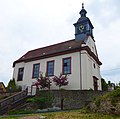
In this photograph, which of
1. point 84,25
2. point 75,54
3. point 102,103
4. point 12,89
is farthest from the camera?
point 84,25

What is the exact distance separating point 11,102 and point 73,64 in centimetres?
923

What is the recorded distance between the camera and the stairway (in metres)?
15.9

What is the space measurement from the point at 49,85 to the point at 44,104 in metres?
5.68

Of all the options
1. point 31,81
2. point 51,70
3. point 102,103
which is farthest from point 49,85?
point 102,103

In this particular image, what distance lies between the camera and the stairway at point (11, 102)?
52.2ft

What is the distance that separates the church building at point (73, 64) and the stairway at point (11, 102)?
5497 mm

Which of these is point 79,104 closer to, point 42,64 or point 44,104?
point 44,104

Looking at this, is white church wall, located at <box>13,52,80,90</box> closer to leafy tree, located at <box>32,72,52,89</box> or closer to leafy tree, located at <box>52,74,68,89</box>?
leafy tree, located at <box>52,74,68,89</box>

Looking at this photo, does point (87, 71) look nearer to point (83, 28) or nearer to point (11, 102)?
point (83, 28)

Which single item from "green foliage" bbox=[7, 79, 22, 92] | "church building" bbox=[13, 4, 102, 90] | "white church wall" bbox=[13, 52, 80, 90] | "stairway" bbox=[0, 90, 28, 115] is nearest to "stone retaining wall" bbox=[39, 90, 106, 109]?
"stairway" bbox=[0, 90, 28, 115]

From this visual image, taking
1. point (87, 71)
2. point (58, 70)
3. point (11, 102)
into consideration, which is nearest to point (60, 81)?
point (58, 70)

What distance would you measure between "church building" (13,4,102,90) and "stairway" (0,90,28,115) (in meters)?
5.50

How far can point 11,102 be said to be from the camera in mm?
17375

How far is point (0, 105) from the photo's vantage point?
1586 cm
